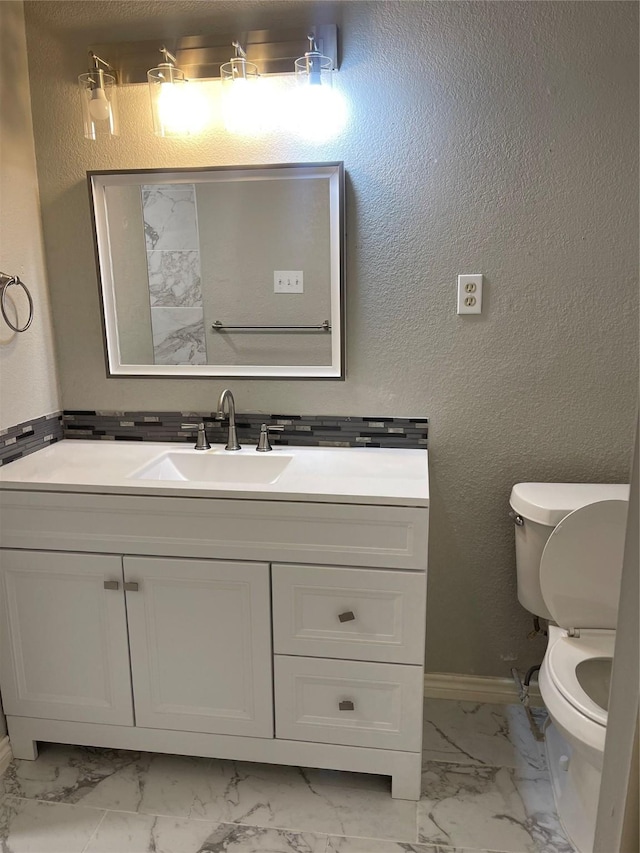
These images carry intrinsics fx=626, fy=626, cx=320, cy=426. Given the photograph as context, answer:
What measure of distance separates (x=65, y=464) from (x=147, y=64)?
117 centimetres

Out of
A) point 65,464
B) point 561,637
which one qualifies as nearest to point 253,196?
point 65,464

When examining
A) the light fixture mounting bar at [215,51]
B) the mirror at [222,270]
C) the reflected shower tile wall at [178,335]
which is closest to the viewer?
the light fixture mounting bar at [215,51]

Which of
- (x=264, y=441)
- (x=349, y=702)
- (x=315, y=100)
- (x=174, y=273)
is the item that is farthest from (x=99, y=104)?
(x=349, y=702)

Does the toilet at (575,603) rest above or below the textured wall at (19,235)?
below

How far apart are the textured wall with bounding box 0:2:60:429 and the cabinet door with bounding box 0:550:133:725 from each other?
0.46 metres

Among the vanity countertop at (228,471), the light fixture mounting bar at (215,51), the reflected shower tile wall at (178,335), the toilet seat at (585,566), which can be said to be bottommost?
the toilet seat at (585,566)

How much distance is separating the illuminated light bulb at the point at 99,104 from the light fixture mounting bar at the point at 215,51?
2.9 inches

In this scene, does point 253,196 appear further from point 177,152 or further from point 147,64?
point 147,64

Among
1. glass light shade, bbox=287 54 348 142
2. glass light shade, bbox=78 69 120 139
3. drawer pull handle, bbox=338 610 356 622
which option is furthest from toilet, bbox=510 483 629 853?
glass light shade, bbox=78 69 120 139

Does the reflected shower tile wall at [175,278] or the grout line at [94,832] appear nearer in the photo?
the grout line at [94,832]

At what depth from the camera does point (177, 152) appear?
1854mm

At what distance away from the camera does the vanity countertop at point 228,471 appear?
5.06 ft

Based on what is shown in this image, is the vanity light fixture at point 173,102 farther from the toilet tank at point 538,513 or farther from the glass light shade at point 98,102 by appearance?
the toilet tank at point 538,513

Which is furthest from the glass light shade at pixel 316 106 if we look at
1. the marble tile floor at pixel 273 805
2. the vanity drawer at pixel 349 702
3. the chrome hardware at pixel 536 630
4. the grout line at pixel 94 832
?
the grout line at pixel 94 832
